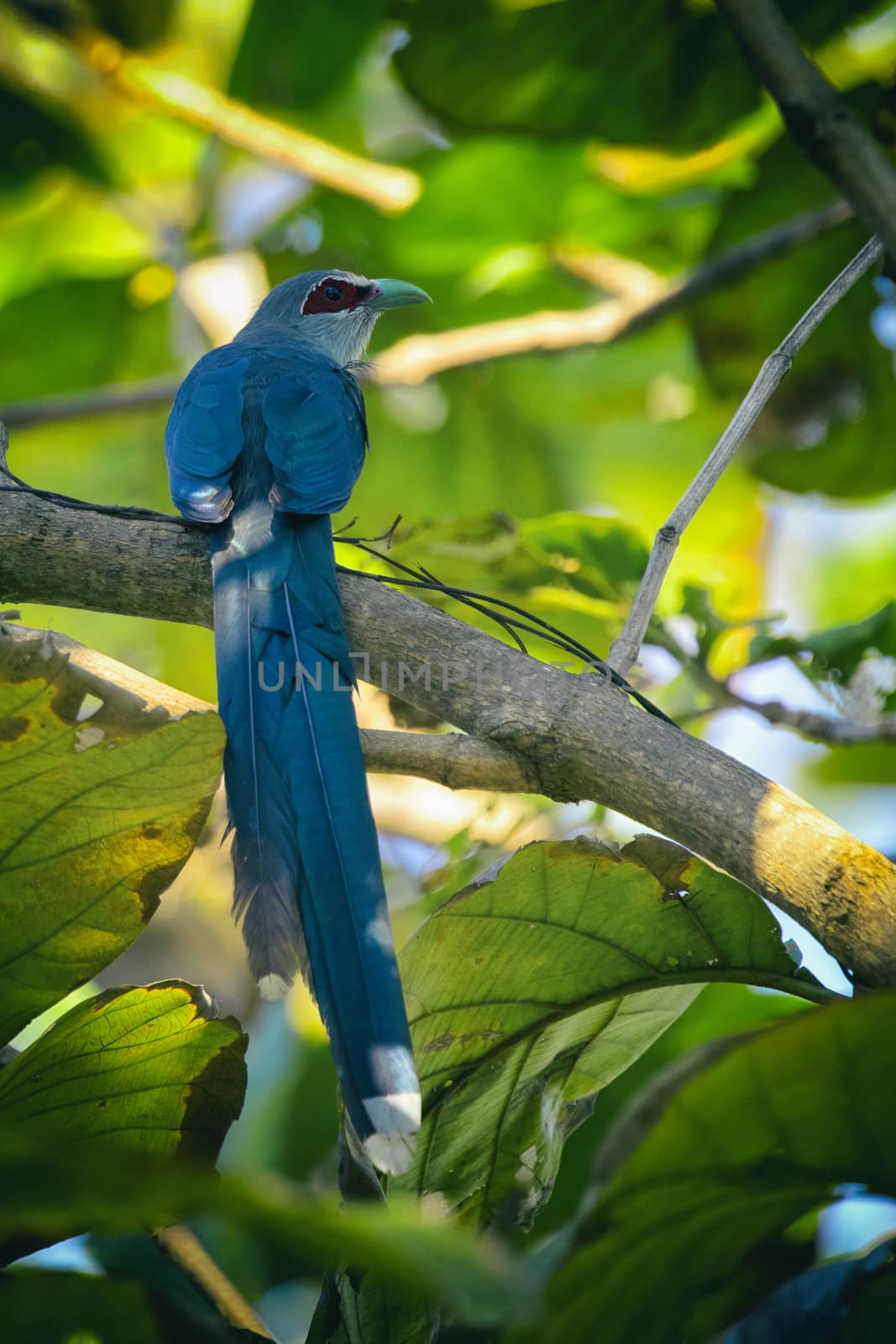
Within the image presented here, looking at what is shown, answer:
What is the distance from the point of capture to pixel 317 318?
→ 13.7ft

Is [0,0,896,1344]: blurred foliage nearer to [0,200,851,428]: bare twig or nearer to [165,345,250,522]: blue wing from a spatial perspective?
[0,200,851,428]: bare twig

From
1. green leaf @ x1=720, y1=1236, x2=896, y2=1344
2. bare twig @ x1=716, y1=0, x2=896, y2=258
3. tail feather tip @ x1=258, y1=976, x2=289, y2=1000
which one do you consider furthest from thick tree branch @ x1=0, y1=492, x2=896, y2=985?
bare twig @ x1=716, y1=0, x2=896, y2=258

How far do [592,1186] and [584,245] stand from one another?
3603mm

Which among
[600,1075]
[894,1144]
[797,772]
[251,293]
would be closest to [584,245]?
[251,293]

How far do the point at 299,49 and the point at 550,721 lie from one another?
9.88 feet

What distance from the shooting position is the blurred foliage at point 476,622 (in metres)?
1.38

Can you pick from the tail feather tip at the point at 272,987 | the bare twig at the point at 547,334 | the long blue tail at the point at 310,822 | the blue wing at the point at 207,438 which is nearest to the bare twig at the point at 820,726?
the long blue tail at the point at 310,822

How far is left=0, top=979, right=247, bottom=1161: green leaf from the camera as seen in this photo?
1.67 meters

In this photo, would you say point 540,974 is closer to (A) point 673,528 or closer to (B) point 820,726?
(A) point 673,528

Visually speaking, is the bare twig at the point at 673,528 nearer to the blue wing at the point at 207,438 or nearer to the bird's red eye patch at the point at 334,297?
the blue wing at the point at 207,438

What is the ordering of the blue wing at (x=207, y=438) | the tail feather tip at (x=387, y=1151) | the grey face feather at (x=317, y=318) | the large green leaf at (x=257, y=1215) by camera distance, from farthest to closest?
1. the grey face feather at (x=317, y=318)
2. the blue wing at (x=207, y=438)
3. the tail feather tip at (x=387, y=1151)
4. the large green leaf at (x=257, y=1215)

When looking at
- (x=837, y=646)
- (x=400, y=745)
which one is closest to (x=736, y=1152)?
(x=400, y=745)

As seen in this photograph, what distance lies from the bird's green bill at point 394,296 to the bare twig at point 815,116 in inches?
68.3

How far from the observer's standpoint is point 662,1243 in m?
1.40
